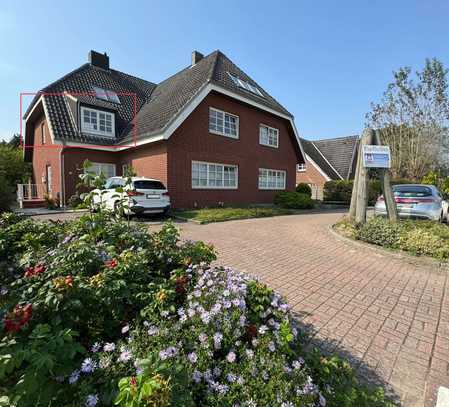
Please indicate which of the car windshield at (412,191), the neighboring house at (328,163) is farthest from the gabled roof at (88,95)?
the neighboring house at (328,163)

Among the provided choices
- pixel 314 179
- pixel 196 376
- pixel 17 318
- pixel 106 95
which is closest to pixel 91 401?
pixel 196 376

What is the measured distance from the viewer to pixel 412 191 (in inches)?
336

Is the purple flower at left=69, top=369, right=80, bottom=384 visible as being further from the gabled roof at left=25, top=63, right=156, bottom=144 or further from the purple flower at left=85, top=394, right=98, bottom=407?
the gabled roof at left=25, top=63, right=156, bottom=144

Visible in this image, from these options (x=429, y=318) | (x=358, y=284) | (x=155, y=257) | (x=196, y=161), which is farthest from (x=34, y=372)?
(x=196, y=161)

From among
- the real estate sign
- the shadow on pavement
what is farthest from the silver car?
the shadow on pavement

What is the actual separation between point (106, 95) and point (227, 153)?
A: 9097 mm

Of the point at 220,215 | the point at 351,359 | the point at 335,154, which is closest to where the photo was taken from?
the point at 351,359

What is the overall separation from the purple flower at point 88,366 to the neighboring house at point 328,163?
2541cm

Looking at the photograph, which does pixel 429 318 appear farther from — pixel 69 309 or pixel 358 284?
pixel 69 309

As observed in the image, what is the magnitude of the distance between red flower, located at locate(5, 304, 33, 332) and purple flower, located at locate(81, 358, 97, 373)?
395mm

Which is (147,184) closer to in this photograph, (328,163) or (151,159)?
(151,159)

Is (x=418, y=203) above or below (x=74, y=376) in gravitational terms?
above

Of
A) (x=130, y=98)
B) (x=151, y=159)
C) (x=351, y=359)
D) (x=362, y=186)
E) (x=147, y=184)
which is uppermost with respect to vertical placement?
(x=130, y=98)

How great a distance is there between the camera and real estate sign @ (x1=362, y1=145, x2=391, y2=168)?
7.38 m
